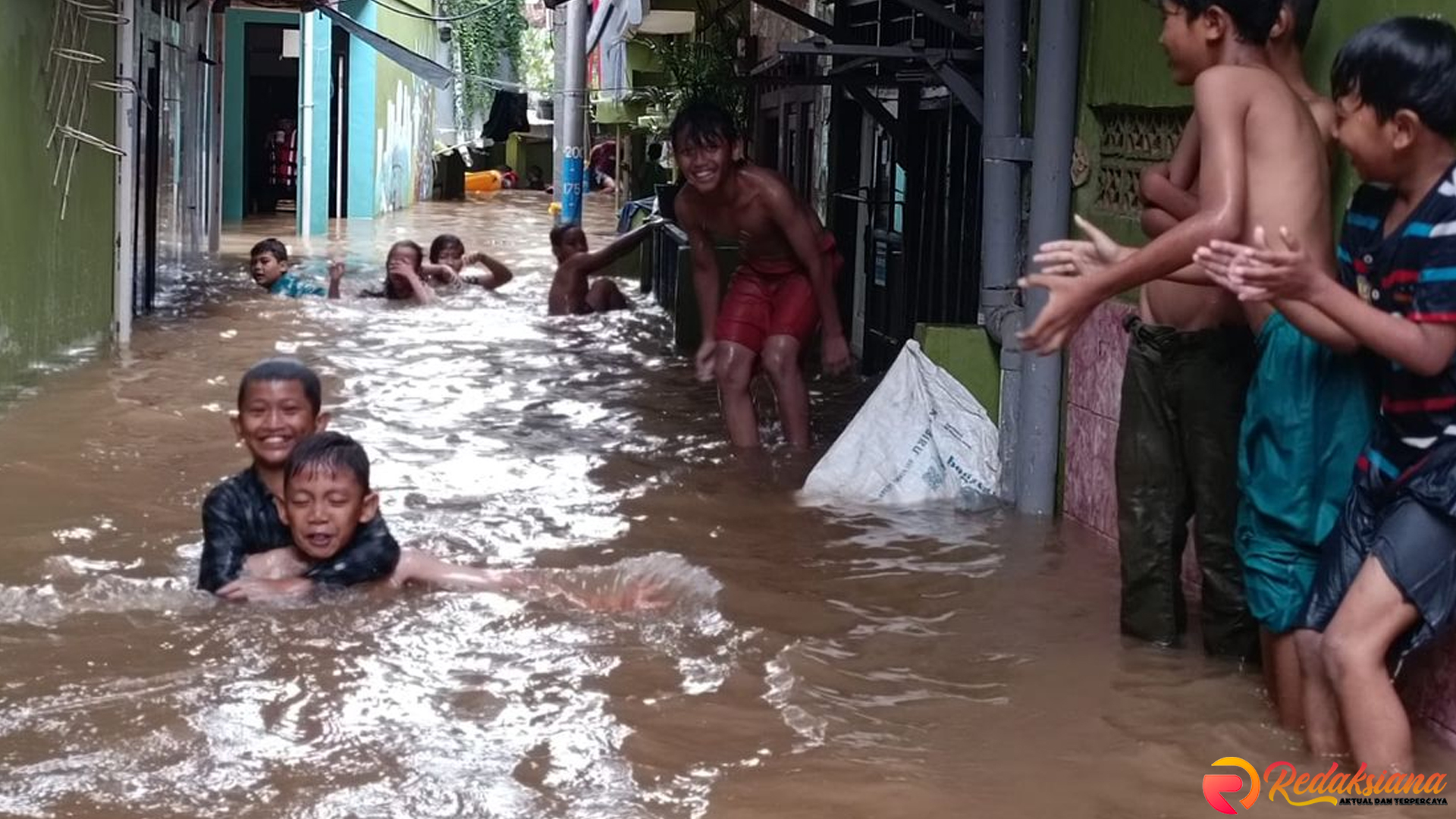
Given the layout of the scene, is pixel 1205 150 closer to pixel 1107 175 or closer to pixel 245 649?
pixel 1107 175

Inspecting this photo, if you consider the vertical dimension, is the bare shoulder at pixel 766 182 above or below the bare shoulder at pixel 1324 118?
below

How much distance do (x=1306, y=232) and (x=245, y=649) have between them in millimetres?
2849

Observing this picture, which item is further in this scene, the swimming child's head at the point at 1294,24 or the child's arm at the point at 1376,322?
the swimming child's head at the point at 1294,24

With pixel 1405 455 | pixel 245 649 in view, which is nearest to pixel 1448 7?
pixel 1405 455

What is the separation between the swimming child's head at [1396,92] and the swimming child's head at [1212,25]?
2.02ft

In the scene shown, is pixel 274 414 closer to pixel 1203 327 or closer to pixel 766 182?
pixel 1203 327

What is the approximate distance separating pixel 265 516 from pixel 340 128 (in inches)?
885

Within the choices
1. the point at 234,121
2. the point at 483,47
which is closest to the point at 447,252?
the point at 234,121

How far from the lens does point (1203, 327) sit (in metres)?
4.69

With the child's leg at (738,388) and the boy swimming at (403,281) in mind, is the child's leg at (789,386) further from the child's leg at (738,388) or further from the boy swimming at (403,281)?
the boy swimming at (403,281)

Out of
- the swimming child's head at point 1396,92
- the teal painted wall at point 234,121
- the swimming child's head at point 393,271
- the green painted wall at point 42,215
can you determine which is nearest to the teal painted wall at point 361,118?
the teal painted wall at point 234,121

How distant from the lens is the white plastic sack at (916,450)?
23.2 ft

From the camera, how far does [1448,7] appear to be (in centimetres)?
421

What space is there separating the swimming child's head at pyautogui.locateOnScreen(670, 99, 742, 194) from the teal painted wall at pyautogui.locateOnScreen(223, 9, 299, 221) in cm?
1801
